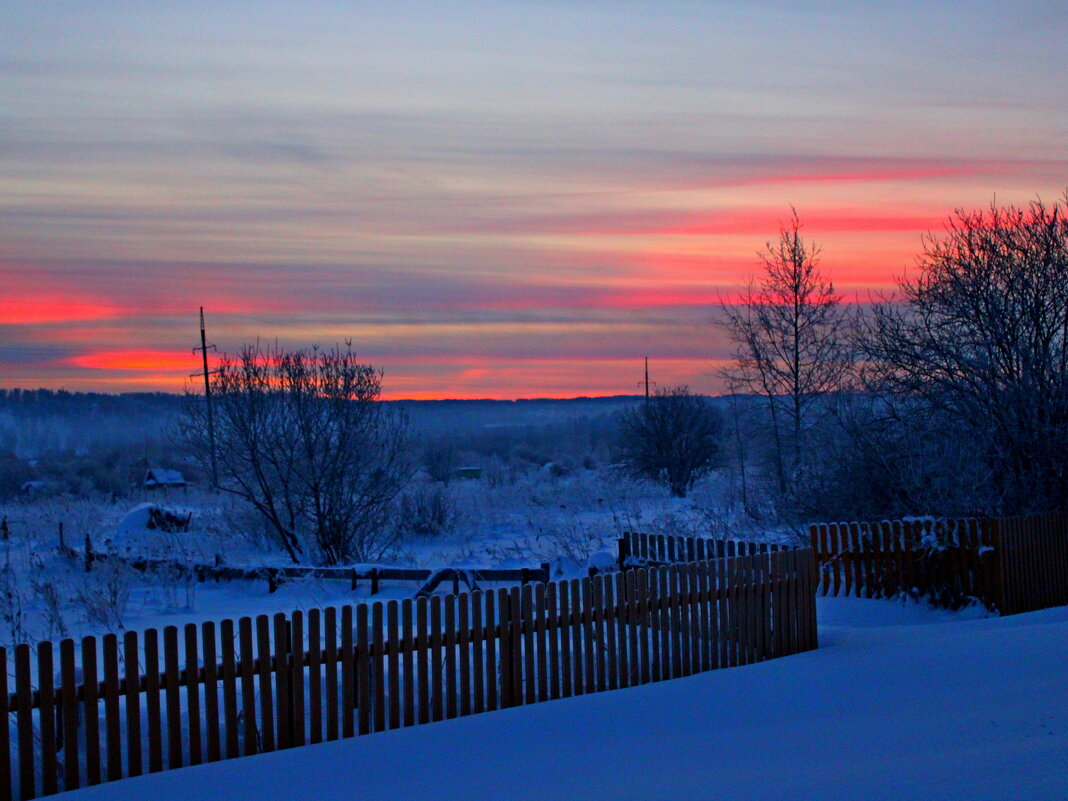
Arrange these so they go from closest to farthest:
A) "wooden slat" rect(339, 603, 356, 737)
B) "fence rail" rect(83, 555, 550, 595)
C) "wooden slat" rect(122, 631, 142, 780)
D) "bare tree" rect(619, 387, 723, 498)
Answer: "wooden slat" rect(122, 631, 142, 780), "wooden slat" rect(339, 603, 356, 737), "fence rail" rect(83, 555, 550, 595), "bare tree" rect(619, 387, 723, 498)

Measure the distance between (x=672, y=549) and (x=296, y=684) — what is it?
7.67 meters

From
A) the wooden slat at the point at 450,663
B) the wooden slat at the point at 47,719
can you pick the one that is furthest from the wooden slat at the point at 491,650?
the wooden slat at the point at 47,719

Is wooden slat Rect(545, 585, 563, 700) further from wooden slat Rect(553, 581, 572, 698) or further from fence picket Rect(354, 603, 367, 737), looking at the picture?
fence picket Rect(354, 603, 367, 737)

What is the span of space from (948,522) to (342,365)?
12108mm

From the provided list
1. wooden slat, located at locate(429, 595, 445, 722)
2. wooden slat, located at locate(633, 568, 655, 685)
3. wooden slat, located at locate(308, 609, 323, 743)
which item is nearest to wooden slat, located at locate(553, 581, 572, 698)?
wooden slat, located at locate(633, 568, 655, 685)

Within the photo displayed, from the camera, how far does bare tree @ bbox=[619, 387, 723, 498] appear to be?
44.9 m

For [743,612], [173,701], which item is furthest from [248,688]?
[743,612]

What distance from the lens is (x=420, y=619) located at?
7.49 metres

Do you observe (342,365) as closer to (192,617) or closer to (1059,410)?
(192,617)

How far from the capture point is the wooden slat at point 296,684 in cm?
694

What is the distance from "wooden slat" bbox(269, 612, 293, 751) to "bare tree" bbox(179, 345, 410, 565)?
532 inches

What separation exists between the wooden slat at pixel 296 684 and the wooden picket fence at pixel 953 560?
956 centimetres

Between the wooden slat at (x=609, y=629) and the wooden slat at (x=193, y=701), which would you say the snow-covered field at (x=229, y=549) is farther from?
the wooden slat at (x=609, y=629)

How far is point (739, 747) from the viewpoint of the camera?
626 cm
